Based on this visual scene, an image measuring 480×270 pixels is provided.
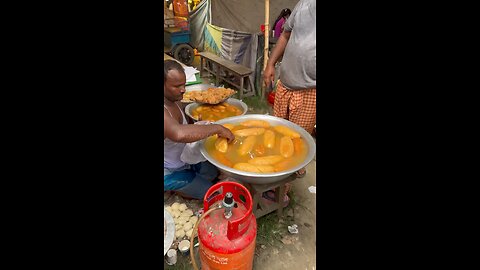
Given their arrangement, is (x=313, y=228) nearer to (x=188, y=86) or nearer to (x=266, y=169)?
(x=266, y=169)

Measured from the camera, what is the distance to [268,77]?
4.11 m

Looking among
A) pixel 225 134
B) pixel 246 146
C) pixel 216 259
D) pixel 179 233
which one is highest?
pixel 225 134

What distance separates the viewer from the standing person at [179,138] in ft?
8.26

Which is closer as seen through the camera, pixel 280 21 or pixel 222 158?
pixel 222 158

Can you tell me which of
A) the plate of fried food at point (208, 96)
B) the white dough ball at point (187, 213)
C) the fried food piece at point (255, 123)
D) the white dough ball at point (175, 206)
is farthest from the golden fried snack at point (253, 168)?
the plate of fried food at point (208, 96)

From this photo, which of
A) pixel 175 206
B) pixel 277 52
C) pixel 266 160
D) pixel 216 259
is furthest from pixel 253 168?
pixel 277 52

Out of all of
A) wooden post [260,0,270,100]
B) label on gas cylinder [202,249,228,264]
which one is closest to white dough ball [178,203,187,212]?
label on gas cylinder [202,249,228,264]

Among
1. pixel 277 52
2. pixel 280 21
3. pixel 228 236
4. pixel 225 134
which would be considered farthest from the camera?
pixel 280 21

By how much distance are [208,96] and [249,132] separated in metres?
2.20

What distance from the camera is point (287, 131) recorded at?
310 cm

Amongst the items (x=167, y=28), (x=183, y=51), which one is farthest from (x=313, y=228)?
(x=167, y=28)

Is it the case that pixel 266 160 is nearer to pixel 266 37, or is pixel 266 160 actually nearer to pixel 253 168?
pixel 253 168

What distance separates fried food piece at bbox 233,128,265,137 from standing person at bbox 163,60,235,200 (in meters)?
0.21

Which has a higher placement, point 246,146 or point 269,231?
point 246,146
